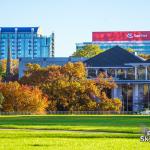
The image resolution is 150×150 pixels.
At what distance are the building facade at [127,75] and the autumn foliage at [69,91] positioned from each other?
17.0 meters

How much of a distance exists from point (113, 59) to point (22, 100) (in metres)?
39.7

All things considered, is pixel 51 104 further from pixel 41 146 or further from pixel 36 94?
pixel 41 146

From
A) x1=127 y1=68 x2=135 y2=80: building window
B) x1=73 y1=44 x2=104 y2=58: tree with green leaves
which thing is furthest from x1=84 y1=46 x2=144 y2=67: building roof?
x1=73 y1=44 x2=104 y2=58: tree with green leaves

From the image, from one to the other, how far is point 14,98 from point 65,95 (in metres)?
9.72

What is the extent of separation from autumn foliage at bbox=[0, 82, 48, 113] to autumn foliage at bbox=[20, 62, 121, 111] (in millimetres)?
3876

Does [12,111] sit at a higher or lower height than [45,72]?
lower

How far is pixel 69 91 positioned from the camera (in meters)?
113

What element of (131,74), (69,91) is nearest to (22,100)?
(69,91)

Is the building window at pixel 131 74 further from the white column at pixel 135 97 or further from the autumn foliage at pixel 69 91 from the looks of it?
the autumn foliage at pixel 69 91

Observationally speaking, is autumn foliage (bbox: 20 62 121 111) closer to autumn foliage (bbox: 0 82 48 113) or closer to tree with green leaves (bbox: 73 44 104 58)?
autumn foliage (bbox: 0 82 48 113)

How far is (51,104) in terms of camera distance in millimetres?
112812

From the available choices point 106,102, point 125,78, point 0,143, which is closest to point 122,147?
point 0,143

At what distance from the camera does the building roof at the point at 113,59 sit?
140375mm

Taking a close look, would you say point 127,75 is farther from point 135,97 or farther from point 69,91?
point 69,91
